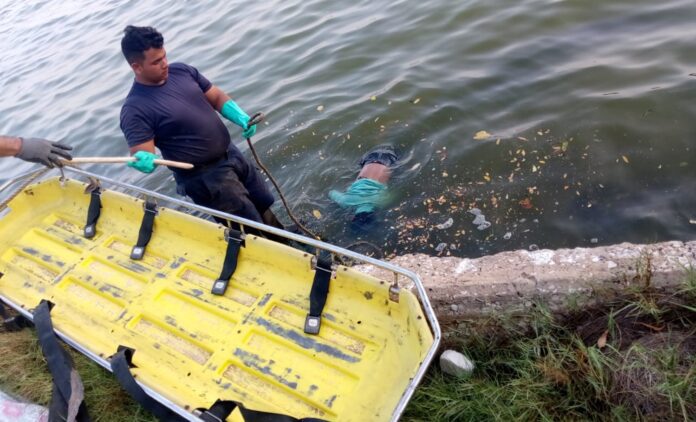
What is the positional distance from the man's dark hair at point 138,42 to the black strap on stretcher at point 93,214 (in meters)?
1.44

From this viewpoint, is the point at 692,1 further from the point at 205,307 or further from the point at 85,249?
the point at 85,249

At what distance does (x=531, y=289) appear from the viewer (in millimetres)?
2928

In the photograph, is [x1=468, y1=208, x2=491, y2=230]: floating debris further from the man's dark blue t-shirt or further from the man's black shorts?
the man's dark blue t-shirt

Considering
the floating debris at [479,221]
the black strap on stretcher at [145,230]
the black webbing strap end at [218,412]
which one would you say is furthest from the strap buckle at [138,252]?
the floating debris at [479,221]

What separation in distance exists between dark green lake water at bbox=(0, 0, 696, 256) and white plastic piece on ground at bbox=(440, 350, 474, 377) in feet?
5.37

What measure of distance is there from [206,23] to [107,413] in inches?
367

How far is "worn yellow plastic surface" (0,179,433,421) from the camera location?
2773mm

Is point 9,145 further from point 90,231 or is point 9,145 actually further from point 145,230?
point 145,230

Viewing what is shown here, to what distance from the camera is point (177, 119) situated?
13.0ft

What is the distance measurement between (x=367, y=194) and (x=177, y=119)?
6.86 feet

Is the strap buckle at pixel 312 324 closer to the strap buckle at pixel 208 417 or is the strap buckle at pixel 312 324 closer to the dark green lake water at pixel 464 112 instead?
the strap buckle at pixel 208 417

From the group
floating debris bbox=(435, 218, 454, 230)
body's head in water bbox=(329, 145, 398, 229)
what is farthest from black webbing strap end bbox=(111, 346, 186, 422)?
floating debris bbox=(435, 218, 454, 230)

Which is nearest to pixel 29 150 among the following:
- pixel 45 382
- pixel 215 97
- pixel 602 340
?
pixel 215 97

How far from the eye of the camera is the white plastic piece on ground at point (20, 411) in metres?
2.98
